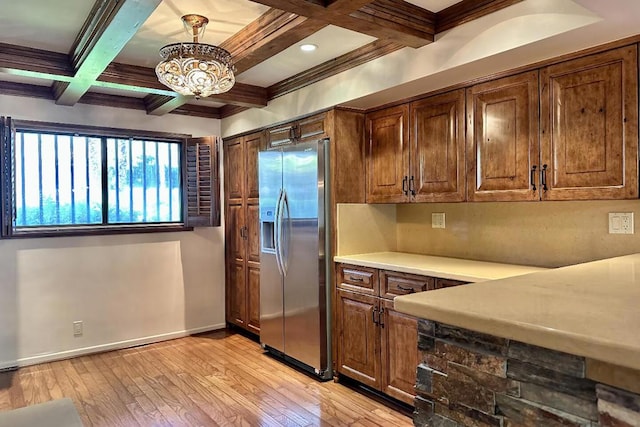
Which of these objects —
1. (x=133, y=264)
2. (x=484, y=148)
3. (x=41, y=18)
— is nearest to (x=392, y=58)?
(x=484, y=148)

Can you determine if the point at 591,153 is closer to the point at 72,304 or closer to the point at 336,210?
Answer: the point at 336,210

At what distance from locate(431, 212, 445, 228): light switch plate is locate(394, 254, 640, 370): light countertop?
1.78 meters

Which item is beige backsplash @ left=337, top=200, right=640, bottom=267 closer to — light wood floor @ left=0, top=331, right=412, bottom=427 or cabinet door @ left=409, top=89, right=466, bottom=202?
cabinet door @ left=409, top=89, right=466, bottom=202

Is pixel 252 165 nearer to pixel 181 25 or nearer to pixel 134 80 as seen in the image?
pixel 134 80

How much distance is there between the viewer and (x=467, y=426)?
0.98 meters

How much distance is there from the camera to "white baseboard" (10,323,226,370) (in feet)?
12.1

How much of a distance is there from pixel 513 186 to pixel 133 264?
3445 mm

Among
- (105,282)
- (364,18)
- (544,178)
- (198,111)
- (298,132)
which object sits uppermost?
(198,111)

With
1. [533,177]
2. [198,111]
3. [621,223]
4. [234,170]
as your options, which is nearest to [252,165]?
[234,170]

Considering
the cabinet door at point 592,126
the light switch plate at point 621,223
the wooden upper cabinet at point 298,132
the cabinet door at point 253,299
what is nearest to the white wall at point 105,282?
the cabinet door at point 253,299

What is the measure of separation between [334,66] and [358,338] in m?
1.95

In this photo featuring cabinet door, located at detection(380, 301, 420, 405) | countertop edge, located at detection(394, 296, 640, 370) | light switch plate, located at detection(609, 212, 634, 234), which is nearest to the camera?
countertop edge, located at detection(394, 296, 640, 370)

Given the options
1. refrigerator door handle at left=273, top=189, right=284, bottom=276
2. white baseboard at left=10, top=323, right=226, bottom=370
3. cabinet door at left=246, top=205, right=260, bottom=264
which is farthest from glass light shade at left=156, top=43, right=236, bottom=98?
white baseboard at left=10, top=323, right=226, bottom=370

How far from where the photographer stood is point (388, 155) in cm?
320
